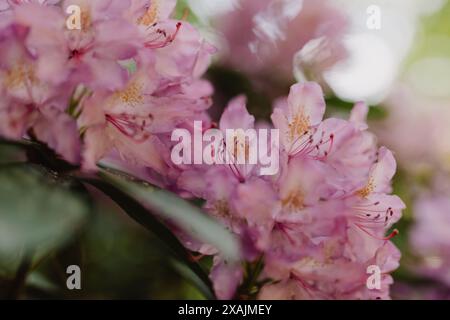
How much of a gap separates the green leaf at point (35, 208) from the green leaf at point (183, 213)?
42 millimetres

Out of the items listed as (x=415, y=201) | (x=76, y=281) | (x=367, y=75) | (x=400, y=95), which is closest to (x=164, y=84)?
(x=76, y=281)

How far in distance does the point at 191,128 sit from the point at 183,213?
13cm

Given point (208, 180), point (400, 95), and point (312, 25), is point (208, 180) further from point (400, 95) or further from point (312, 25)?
point (400, 95)

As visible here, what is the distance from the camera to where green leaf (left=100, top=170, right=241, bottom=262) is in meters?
0.59

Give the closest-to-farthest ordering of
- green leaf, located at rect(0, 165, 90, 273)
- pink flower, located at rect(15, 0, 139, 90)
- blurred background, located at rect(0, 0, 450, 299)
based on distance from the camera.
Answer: green leaf, located at rect(0, 165, 90, 273), pink flower, located at rect(15, 0, 139, 90), blurred background, located at rect(0, 0, 450, 299)

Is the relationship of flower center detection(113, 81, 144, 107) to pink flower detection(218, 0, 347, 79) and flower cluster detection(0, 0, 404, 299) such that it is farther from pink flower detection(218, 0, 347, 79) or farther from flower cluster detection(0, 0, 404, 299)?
pink flower detection(218, 0, 347, 79)

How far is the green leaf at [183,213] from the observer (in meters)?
0.59

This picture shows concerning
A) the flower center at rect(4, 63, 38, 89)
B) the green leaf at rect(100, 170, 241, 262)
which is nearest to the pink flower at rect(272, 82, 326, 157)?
the green leaf at rect(100, 170, 241, 262)

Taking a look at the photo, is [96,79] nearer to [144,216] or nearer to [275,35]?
[144,216]

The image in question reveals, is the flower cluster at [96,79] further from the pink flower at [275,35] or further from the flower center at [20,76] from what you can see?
the pink flower at [275,35]

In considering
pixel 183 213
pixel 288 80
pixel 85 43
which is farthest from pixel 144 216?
pixel 288 80

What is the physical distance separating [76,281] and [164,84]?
32cm

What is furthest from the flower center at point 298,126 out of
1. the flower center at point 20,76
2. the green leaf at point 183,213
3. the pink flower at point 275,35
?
the pink flower at point 275,35

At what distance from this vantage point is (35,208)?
538 millimetres
